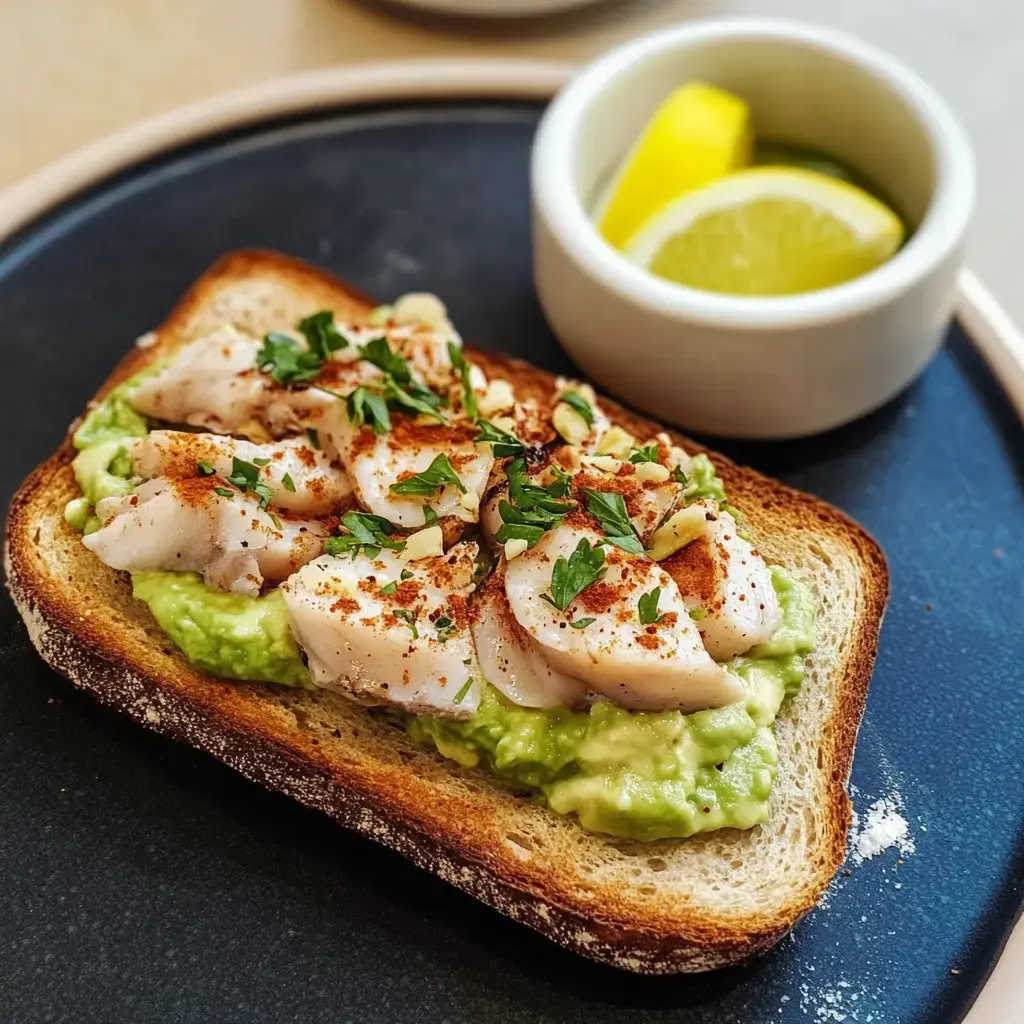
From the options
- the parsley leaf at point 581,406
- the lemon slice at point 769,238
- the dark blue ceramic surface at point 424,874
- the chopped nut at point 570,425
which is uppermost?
the lemon slice at point 769,238

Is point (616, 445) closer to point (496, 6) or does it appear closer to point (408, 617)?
point (408, 617)

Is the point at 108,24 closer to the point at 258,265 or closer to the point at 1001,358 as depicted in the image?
the point at 258,265

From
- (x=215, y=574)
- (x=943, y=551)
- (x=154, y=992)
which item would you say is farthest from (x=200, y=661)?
(x=943, y=551)

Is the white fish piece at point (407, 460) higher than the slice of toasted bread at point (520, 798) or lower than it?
higher

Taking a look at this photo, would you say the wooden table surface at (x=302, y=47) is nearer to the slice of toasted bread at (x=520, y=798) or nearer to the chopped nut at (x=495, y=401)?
the slice of toasted bread at (x=520, y=798)

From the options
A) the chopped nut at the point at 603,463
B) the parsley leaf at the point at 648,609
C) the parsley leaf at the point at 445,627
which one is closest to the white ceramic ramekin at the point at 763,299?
the chopped nut at the point at 603,463

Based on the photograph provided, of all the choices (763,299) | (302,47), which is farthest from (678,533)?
(302,47)

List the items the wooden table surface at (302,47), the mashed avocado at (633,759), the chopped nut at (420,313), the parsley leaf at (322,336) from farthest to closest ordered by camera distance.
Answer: the wooden table surface at (302,47) < the chopped nut at (420,313) < the parsley leaf at (322,336) < the mashed avocado at (633,759)

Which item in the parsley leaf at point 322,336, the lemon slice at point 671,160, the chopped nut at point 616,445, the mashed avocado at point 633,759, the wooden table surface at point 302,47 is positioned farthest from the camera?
the wooden table surface at point 302,47
